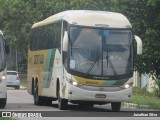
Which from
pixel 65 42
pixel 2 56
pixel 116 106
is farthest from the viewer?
pixel 116 106

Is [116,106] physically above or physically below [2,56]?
below

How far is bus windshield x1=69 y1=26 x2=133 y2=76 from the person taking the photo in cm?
2373

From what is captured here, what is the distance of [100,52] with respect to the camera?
2391 cm

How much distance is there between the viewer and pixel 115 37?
79.3 feet

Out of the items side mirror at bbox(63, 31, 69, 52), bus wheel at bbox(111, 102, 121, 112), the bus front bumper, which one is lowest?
bus wheel at bbox(111, 102, 121, 112)

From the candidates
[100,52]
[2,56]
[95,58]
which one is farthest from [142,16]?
[2,56]

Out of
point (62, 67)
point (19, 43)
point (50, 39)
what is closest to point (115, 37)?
point (62, 67)

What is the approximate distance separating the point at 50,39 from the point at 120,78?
4656mm

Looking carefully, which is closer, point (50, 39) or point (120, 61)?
point (120, 61)

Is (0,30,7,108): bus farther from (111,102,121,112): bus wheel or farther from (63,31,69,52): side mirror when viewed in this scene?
(111,102,121,112): bus wheel

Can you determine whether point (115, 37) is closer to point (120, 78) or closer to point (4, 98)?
point (120, 78)

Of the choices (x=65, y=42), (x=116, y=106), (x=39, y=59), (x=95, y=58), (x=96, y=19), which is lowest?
(x=116, y=106)

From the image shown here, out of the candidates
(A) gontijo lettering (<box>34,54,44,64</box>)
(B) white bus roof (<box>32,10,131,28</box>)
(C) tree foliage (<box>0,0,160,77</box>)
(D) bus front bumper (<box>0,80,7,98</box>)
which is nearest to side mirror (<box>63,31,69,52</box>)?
(B) white bus roof (<box>32,10,131,28</box>)

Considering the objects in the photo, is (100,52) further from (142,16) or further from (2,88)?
(142,16)
